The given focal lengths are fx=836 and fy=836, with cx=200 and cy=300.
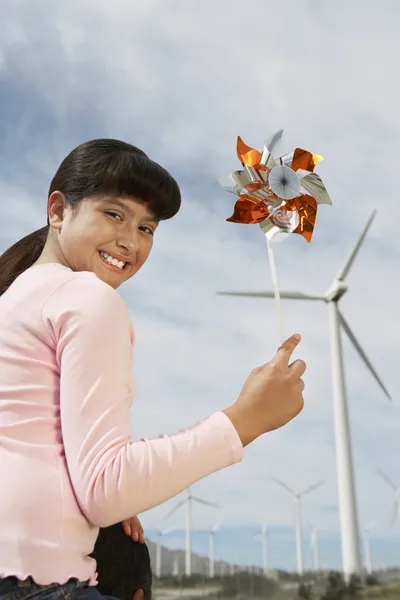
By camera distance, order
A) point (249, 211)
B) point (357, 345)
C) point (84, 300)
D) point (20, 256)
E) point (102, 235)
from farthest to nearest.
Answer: point (357, 345) → point (249, 211) → point (20, 256) → point (102, 235) → point (84, 300)

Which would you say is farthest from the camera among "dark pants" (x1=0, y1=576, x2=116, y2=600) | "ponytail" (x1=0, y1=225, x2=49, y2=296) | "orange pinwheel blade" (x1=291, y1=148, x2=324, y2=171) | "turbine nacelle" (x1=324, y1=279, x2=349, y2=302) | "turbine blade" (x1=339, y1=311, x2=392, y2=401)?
"turbine nacelle" (x1=324, y1=279, x2=349, y2=302)

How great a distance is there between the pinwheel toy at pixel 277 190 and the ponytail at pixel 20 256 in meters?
0.61

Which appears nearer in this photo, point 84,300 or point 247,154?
point 84,300

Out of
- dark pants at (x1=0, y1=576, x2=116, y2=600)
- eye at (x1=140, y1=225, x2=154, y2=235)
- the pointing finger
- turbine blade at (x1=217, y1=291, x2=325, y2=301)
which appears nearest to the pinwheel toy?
eye at (x1=140, y1=225, x2=154, y2=235)

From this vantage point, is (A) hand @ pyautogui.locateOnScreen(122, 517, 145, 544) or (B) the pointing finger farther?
(A) hand @ pyautogui.locateOnScreen(122, 517, 145, 544)

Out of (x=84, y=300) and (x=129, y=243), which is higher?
(x=129, y=243)

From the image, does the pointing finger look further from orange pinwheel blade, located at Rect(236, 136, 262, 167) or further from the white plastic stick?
orange pinwheel blade, located at Rect(236, 136, 262, 167)

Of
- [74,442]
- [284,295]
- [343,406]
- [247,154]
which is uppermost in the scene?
[284,295]

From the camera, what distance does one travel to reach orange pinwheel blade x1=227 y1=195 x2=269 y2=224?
261 cm

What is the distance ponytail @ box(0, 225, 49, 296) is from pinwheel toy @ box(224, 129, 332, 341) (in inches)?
24.2

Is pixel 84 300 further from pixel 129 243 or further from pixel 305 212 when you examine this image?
pixel 305 212

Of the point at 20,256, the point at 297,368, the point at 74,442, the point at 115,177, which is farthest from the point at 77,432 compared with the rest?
the point at 20,256

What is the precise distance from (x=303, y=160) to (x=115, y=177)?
86cm

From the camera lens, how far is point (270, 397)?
5.85 feet
